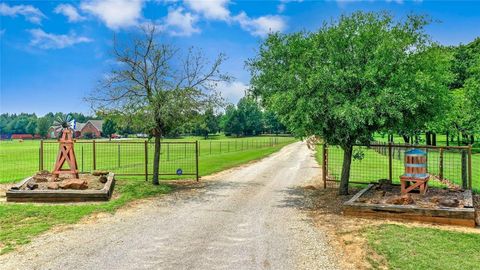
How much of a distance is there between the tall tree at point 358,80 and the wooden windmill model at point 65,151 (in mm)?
7496

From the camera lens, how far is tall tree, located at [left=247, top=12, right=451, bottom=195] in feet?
29.9

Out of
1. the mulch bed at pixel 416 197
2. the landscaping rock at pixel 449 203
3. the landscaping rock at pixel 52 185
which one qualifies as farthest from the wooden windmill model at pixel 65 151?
the landscaping rock at pixel 449 203

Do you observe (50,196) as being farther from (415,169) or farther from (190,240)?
(415,169)

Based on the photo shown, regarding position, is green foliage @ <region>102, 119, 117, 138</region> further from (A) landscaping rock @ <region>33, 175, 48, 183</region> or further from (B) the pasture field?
(A) landscaping rock @ <region>33, 175, 48, 183</region>

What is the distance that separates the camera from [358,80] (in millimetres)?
9414

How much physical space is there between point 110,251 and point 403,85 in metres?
7.77

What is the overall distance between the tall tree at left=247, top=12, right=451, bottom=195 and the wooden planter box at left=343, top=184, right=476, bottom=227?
206cm

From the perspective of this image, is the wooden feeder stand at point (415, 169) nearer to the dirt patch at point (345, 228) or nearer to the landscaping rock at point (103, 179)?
the dirt patch at point (345, 228)

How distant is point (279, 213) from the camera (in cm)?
913

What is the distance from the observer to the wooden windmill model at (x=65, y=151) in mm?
12391

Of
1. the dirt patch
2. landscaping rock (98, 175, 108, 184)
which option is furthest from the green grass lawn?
landscaping rock (98, 175, 108, 184)

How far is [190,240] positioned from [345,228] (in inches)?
130

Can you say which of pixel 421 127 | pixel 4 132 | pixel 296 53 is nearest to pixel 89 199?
pixel 296 53


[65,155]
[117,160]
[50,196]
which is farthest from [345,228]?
[117,160]
